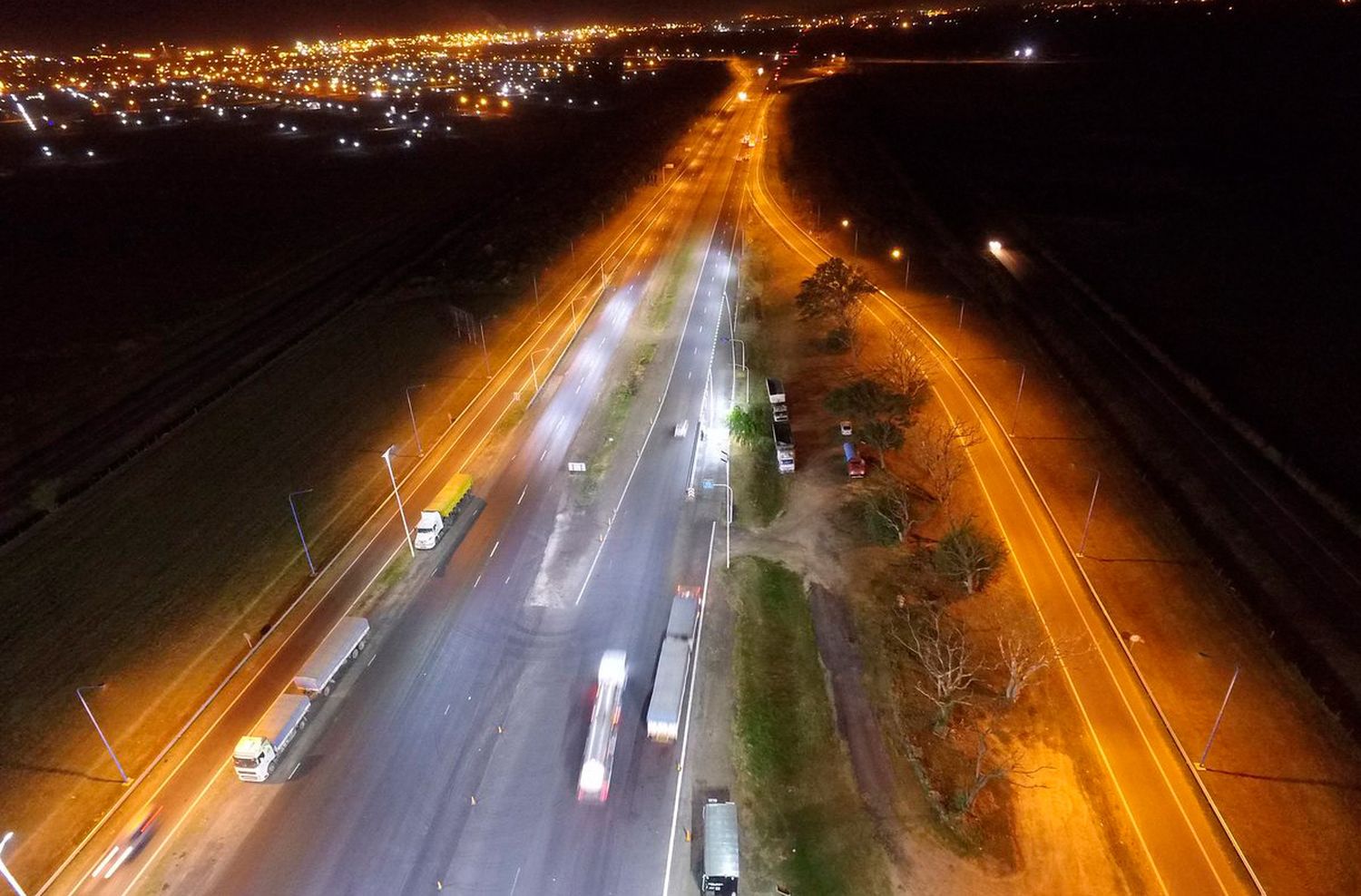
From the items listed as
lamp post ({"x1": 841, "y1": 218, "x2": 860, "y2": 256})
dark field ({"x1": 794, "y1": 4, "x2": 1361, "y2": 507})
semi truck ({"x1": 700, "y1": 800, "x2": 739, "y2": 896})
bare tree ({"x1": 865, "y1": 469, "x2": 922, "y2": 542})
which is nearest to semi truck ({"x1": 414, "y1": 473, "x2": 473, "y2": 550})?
semi truck ({"x1": 700, "y1": 800, "x2": 739, "y2": 896})

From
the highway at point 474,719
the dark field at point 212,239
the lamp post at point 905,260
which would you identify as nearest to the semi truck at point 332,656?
the highway at point 474,719

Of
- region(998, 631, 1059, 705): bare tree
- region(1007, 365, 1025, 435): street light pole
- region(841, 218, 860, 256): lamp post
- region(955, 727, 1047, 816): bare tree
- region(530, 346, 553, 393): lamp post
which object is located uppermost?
region(841, 218, 860, 256): lamp post

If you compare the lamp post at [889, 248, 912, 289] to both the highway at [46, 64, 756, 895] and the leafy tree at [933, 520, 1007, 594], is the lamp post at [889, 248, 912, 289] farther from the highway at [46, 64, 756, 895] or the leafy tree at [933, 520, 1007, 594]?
the leafy tree at [933, 520, 1007, 594]

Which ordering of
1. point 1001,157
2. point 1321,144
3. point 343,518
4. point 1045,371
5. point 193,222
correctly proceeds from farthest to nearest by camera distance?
1. point 1001,157
2. point 1321,144
3. point 193,222
4. point 1045,371
5. point 343,518

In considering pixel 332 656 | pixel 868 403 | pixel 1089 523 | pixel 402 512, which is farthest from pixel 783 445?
pixel 332 656

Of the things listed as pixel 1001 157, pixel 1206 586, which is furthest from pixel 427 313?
pixel 1001 157

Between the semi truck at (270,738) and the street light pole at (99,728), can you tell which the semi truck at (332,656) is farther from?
the street light pole at (99,728)

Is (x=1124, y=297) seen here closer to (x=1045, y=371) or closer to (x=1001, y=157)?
(x=1045, y=371)
